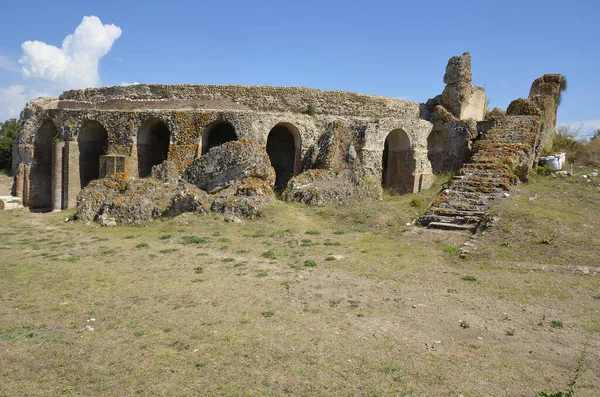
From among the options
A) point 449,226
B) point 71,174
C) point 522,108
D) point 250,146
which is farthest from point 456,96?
point 71,174

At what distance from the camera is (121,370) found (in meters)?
4.98

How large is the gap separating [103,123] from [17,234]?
23.1ft

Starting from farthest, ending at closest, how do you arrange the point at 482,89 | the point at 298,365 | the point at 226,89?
1. the point at 482,89
2. the point at 226,89
3. the point at 298,365

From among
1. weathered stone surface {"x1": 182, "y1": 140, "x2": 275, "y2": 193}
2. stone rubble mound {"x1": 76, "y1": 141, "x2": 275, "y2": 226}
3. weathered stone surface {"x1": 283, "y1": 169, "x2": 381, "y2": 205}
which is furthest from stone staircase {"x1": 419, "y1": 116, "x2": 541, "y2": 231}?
weathered stone surface {"x1": 182, "y1": 140, "x2": 275, "y2": 193}

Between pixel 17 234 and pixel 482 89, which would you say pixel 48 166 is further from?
pixel 482 89

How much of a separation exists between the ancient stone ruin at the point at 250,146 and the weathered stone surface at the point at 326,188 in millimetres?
43

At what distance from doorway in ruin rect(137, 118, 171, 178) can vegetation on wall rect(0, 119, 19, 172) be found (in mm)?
8066

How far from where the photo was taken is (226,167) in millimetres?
15836

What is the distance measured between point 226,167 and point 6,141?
14.3m

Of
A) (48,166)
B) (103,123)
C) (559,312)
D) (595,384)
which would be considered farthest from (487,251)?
(48,166)

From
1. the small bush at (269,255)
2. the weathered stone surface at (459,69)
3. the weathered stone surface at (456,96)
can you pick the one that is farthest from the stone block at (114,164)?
the weathered stone surface at (459,69)

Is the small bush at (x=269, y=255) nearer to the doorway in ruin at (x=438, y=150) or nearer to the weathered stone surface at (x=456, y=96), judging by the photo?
the doorway in ruin at (x=438, y=150)

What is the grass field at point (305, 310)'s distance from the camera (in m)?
4.84

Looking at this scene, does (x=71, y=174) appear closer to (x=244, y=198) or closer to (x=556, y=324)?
(x=244, y=198)
